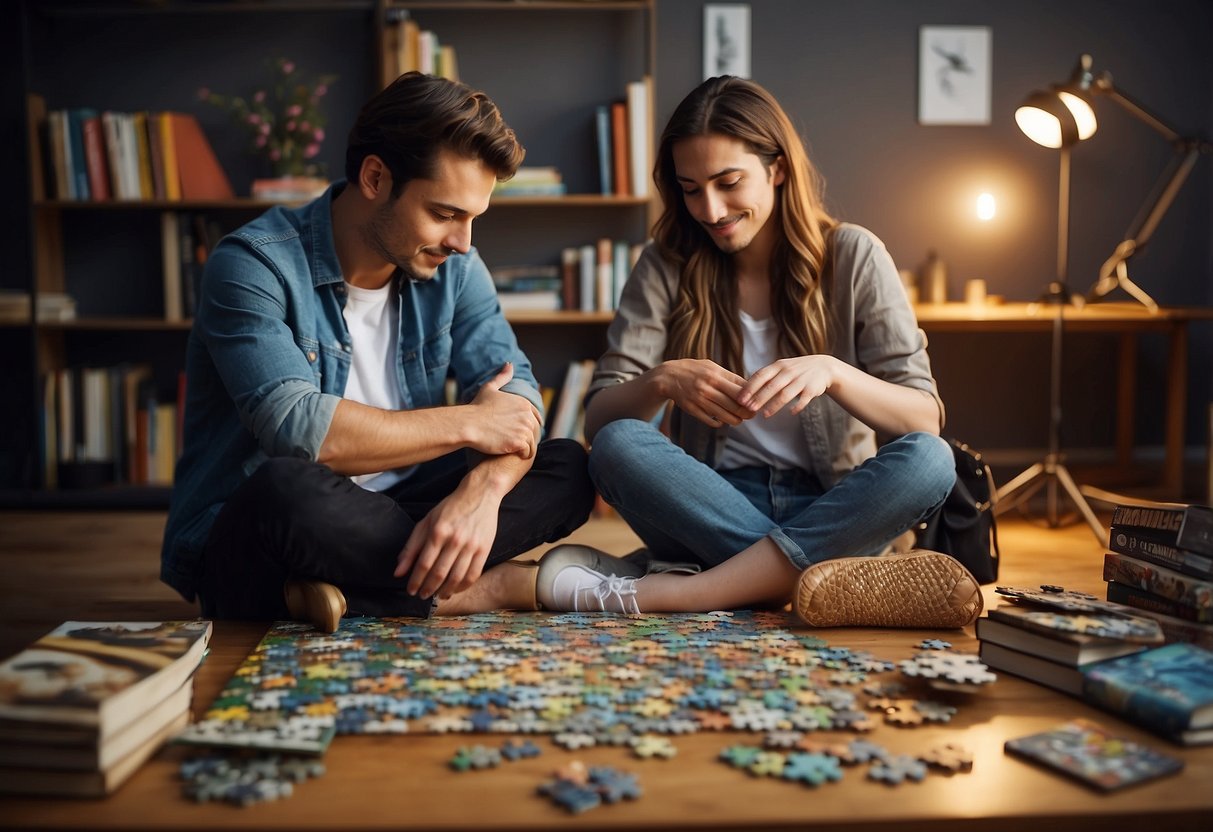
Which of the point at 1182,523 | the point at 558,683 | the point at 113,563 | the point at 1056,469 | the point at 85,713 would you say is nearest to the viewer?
the point at 85,713

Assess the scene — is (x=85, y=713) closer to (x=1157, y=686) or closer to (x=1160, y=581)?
(x=1157, y=686)

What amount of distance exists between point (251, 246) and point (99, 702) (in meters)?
0.99

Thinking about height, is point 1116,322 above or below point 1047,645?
above

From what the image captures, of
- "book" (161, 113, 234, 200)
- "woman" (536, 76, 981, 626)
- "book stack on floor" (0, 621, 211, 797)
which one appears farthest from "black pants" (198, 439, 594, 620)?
"book" (161, 113, 234, 200)

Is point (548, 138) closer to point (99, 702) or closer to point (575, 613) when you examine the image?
point (575, 613)

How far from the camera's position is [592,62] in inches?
170

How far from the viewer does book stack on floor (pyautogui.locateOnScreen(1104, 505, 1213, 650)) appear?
65.4 inches

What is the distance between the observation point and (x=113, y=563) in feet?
10.4

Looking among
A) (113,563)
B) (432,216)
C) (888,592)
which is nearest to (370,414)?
(432,216)

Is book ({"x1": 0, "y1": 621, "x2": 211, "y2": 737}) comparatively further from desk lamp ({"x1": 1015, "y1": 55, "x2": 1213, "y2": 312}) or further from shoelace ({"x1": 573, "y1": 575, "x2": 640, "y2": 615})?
desk lamp ({"x1": 1015, "y1": 55, "x2": 1213, "y2": 312})

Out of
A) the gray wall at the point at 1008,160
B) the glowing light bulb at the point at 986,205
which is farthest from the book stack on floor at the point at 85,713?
the glowing light bulb at the point at 986,205

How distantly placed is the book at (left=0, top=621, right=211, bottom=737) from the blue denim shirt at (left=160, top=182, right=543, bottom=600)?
50 centimetres

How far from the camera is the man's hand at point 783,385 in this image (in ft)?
6.38

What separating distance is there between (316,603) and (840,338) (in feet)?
3.77
